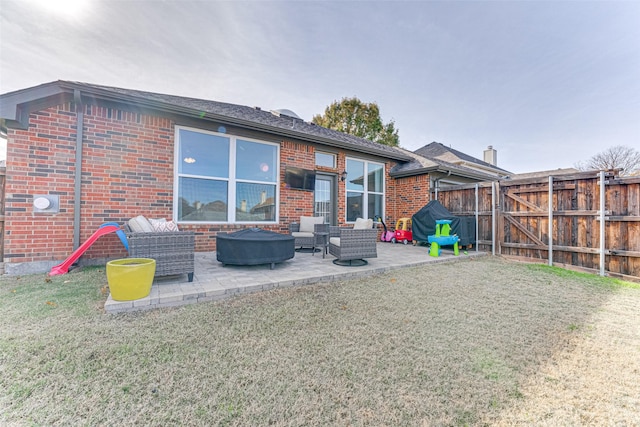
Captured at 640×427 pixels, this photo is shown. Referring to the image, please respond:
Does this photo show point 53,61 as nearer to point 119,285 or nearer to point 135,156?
point 135,156

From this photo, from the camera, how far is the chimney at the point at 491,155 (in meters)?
18.9

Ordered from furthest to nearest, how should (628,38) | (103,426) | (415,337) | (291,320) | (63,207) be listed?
(628,38) → (63,207) → (291,320) → (415,337) → (103,426)

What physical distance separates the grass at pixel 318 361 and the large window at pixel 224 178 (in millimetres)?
2689

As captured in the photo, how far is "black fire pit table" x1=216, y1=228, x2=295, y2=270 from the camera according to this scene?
3.96 meters

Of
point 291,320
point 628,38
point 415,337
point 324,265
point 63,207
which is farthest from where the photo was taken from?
point 628,38

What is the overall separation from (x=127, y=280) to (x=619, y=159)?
30.9m

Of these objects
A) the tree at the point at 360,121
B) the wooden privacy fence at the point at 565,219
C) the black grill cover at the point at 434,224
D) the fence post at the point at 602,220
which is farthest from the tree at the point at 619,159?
the fence post at the point at 602,220

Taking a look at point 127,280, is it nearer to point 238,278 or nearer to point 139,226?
point 139,226

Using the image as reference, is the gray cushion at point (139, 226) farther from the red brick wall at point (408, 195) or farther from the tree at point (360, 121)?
the tree at point (360, 121)

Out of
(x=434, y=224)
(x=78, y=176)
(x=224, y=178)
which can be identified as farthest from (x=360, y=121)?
(x=78, y=176)

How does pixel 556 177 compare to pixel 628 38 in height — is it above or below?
below

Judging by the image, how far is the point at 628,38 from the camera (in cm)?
645

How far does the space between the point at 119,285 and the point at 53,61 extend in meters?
6.35

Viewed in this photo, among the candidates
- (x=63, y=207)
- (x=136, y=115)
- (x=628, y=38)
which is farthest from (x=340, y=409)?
(x=628, y=38)
